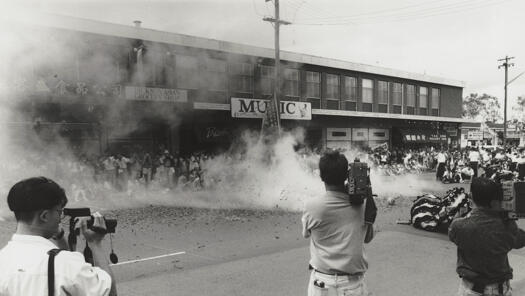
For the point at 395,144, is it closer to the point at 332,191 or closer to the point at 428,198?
the point at 428,198

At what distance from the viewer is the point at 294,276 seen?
4.54 meters

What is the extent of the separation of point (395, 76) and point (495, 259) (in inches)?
990

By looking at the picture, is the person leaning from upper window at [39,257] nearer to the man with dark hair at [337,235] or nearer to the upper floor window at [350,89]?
the man with dark hair at [337,235]

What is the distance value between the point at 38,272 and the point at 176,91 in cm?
1320

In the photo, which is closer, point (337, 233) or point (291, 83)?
point (337, 233)

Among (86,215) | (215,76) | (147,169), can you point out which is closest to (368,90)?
(215,76)

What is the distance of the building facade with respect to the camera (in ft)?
34.7

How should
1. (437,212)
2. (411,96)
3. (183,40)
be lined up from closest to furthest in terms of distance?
(437,212) < (183,40) < (411,96)

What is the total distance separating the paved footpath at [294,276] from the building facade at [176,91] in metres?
6.11

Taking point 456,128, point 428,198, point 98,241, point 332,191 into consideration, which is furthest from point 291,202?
point 456,128

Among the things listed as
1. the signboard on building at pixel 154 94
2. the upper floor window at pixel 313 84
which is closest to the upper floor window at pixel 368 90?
the upper floor window at pixel 313 84

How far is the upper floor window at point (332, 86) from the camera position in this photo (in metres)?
22.2

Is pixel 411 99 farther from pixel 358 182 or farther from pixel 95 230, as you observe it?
pixel 95 230

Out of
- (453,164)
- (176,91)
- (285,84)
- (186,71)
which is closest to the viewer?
(176,91)
